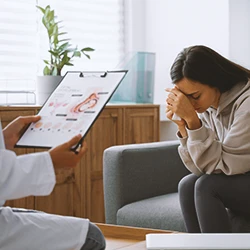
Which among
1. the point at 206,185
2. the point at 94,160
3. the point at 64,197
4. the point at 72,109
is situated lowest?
Answer: the point at 64,197

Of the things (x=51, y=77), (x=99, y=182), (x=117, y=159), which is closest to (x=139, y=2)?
(x=51, y=77)

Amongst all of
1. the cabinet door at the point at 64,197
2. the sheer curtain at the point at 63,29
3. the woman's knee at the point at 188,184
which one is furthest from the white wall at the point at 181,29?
the woman's knee at the point at 188,184

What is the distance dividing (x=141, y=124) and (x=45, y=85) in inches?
25.8

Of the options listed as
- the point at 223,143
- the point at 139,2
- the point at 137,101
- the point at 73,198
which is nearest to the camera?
the point at 223,143

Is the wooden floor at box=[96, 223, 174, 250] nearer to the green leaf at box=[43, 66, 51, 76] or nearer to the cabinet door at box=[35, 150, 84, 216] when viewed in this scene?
the cabinet door at box=[35, 150, 84, 216]

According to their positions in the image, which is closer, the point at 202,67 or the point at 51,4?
the point at 202,67

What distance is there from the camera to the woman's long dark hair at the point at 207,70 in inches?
92.4

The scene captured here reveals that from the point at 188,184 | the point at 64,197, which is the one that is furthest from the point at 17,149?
the point at 188,184

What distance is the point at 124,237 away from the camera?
219 centimetres

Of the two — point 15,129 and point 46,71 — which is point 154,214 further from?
point 46,71

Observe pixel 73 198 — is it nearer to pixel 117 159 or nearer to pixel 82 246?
pixel 117 159

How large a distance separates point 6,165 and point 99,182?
2164mm

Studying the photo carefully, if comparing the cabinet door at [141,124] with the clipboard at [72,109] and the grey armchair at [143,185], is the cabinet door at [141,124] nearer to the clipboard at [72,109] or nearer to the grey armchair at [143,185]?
the grey armchair at [143,185]

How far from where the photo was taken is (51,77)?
349 cm
